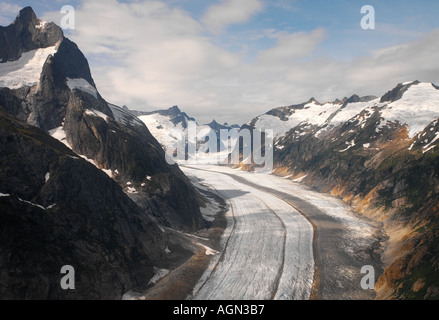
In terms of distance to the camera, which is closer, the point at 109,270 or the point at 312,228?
the point at 109,270

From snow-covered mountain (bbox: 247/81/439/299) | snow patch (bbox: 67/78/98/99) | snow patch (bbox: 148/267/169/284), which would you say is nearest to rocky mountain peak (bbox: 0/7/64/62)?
snow patch (bbox: 67/78/98/99)

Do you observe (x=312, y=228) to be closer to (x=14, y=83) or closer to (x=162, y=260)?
(x=162, y=260)

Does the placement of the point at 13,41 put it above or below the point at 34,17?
below

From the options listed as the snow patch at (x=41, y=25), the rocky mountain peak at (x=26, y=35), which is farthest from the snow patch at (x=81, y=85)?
the snow patch at (x=41, y=25)

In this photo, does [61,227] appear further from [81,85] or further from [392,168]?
[392,168]

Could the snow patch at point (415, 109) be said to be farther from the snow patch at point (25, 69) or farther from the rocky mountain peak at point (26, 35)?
the rocky mountain peak at point (26, 35)

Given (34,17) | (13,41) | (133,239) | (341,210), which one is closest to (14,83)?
(13,41)
